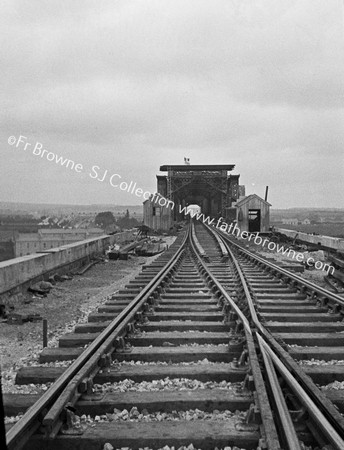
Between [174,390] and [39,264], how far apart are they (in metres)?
6.33

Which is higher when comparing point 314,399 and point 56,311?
point 314,399

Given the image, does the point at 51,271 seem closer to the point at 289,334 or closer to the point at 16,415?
the point at 289,334

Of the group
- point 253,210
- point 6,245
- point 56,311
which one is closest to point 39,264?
point 56,311

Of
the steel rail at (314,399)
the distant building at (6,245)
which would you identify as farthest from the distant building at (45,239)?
the steel rail at (314,399)

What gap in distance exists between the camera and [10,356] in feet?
16.1

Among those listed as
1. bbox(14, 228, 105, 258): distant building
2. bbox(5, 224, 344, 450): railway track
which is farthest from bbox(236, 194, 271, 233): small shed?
bbox(14, 228, 105, 258): distant building

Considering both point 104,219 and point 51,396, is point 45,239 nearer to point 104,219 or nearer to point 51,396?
point 104,219

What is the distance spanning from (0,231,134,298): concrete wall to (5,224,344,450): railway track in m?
2.47

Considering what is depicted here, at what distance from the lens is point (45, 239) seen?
59.5 m

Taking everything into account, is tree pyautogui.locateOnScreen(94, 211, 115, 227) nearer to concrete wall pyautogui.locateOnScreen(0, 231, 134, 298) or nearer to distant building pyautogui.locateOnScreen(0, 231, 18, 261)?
distant building pyautogui.locateOnScreen(0, 231, 18, 261)

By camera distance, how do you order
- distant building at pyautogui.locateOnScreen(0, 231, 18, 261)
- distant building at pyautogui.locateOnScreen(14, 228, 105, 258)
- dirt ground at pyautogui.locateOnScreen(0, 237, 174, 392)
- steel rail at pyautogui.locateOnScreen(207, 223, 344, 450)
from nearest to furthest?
steel rail at pyautogui.locateOnScreen(207, 223, 344, 450)
dirt ground at pyautogui.locateOnScreen(0, 237, 174, 392)
distant building at pyautogui.locateOnScreen(0, 231, 18, 261)
distant building at pyautogui.locateOnScreen(14, 228, 105, 258)

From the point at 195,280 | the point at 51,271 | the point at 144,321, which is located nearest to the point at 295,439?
the point at 144,321

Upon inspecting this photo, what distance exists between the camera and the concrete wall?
7582 millimetres

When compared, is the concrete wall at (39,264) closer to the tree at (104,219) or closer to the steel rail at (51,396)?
the steel rail at (51,396)
